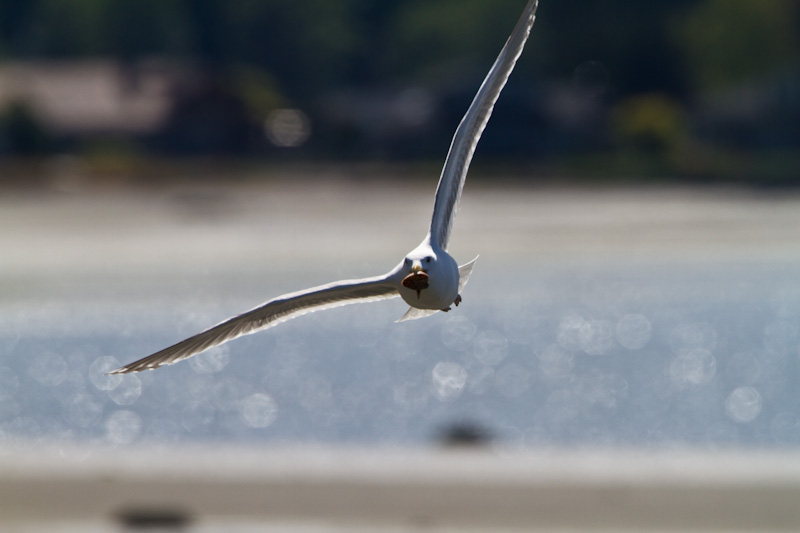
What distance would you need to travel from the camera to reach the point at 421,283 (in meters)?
4.25

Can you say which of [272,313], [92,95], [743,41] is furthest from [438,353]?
[743,41]

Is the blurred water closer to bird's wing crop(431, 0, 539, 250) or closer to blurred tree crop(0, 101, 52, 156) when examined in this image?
bird's wing crop(431, 0, 539, 250)

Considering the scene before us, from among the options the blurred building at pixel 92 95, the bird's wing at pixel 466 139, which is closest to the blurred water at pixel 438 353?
the bird's wing at pixel 466 139

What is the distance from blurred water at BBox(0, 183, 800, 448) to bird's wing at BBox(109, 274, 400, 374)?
5239 millimetres

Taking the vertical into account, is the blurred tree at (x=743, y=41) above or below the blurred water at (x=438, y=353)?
above

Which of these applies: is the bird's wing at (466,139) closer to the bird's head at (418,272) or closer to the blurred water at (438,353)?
the bird's head at (418,272)

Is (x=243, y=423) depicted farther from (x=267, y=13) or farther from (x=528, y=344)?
(x=267, y=13)

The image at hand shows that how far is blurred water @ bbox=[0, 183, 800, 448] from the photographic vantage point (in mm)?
13844

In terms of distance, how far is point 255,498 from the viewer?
975 centimetres

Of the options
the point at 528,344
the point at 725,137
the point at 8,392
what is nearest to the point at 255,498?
the point at 8,392

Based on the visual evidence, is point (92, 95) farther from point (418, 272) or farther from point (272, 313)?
point (418, 272)

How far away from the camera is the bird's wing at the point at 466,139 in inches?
191

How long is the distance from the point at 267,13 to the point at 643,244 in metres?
43.5

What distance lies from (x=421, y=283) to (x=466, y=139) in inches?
41.0
